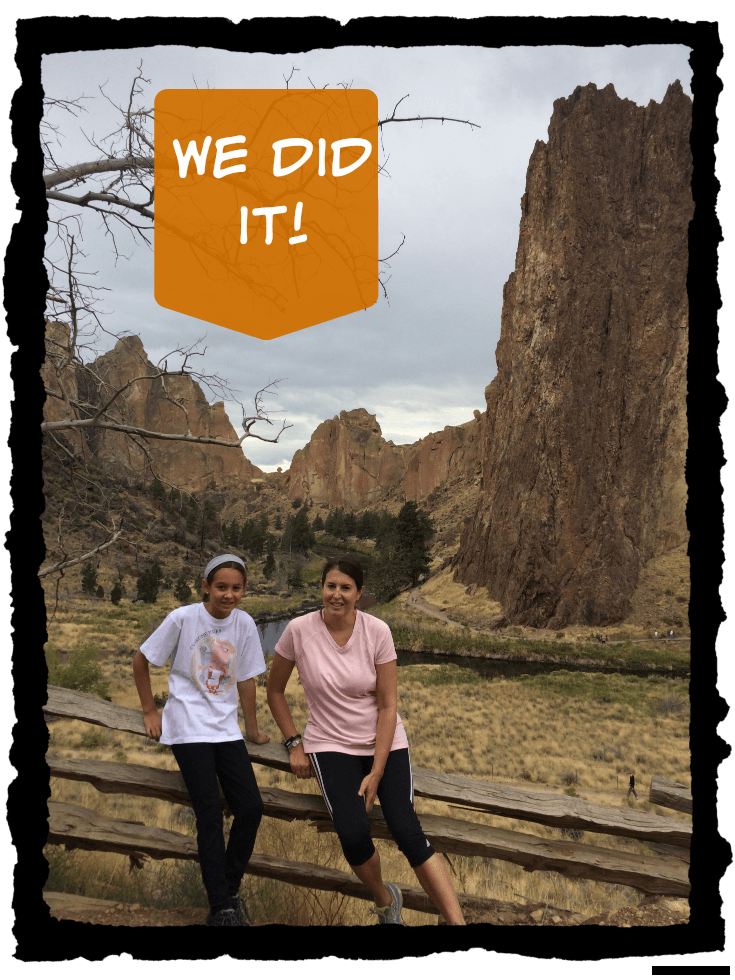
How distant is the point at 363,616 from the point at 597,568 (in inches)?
1535

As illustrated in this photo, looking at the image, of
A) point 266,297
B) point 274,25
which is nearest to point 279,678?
point 266,297

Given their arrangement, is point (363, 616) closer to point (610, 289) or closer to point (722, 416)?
point (722, 416)

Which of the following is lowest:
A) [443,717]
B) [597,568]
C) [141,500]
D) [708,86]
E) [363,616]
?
[443,717]

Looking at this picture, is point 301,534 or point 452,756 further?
point 301,534

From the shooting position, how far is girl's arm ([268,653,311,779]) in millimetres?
3224

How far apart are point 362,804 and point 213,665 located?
0.97 m

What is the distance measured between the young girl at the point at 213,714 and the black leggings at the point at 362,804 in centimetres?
38

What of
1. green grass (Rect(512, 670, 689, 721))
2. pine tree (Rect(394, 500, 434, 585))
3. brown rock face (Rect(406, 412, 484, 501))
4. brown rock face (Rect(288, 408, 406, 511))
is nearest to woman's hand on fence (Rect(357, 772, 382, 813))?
green grass (Rect(512, 670, 689, 721))

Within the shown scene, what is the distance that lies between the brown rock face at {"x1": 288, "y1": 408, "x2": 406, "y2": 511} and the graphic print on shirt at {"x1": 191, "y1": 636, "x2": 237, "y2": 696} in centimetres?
9438

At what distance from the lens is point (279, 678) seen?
10.6ft

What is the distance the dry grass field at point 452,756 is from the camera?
3760 millimetres

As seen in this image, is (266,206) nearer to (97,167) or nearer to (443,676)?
(97,167)

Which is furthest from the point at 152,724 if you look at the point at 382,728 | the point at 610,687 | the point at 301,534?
the point at 301,534

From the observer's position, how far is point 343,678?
10.2 feet
